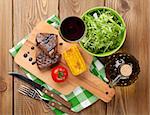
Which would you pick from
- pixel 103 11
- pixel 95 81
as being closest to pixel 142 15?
pixel 103 11

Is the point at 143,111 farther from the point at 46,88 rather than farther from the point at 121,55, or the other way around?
the point at 46,88

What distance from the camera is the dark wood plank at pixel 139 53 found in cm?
175

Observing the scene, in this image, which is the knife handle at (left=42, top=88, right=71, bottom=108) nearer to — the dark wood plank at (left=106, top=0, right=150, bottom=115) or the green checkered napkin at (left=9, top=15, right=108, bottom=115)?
the green checkered napkin at (left=9, top=15, right=108, bottom=115)

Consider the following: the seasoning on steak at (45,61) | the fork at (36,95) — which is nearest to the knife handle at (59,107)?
the fork at (36,95)

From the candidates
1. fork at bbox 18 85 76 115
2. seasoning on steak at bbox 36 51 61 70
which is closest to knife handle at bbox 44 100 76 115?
fork at bbox 18 85 76 115

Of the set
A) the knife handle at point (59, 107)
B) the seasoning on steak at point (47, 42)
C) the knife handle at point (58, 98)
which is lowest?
the knife handle at point (59, 107)

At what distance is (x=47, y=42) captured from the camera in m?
1.71

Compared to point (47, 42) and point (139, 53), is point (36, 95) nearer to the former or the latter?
point (47, 42)

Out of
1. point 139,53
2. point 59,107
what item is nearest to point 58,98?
point 59,107

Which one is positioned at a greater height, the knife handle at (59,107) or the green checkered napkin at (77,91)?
the green checkered napkin at (77,91)

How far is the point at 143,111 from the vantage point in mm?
1751

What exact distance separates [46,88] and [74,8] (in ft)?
0.81

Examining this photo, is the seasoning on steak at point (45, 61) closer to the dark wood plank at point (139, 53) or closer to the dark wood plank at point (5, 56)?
the dark wood plank at point (5, 56)

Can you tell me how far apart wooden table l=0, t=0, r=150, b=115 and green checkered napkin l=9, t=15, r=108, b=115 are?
Result: 16mm
